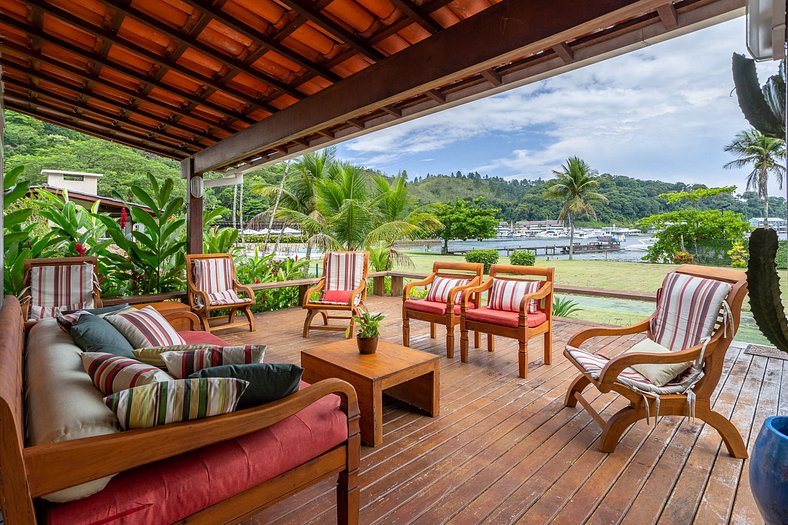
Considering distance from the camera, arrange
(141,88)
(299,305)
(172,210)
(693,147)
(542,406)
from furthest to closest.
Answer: (693,147) < (299,305) < (172,210) < (141,88) < (542,406)

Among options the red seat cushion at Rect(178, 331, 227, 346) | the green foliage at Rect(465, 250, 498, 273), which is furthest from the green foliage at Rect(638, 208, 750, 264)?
the red seat cushion at Rect(178, 331, 227, 346)

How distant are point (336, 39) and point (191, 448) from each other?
9.55ft

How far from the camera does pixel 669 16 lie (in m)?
2.07

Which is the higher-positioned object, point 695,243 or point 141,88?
point 141,88

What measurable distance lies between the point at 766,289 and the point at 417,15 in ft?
7.50

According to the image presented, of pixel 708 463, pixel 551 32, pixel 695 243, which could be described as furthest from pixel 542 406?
pixel 695 243

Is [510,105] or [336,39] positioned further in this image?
[510,105]

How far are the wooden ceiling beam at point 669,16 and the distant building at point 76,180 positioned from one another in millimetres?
17110

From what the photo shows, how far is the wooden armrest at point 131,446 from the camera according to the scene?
3.15 feet

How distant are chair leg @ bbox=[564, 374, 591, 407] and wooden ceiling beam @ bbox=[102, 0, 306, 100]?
3449 mm

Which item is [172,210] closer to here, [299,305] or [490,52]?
[299,305]

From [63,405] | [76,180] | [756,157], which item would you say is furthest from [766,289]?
[76,180]

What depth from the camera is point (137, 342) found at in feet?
6.18

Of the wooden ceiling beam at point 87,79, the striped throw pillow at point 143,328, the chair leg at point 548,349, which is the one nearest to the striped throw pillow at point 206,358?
the striped throw pillow at point 143,328
